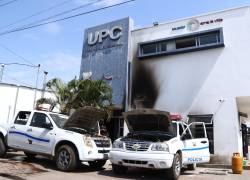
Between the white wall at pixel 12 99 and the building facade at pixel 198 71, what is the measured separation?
893 centimetres

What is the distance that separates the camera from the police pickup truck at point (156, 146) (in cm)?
911

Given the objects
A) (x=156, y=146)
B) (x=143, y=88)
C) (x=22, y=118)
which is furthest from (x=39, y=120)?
(x=143, y=88)

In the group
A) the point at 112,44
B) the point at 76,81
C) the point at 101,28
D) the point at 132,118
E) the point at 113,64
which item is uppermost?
the point at 101,28

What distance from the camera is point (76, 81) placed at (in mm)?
18438

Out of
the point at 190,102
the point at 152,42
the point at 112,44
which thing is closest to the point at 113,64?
the point at 112,44

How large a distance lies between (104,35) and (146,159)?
13.7 metres

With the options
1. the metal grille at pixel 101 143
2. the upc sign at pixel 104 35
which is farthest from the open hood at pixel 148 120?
the upc sign at pixel 104 35

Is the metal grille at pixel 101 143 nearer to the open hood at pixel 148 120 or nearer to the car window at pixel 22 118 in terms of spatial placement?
the open hood at pixel 148 120

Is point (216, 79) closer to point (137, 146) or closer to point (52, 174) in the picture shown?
point (137, 146)

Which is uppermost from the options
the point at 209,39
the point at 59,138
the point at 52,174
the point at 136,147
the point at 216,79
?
the point at 209,39

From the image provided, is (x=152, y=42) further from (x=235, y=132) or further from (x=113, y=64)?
(x=235, y=132)

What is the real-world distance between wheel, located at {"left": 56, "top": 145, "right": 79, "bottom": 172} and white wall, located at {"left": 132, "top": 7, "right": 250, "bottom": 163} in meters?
8.84

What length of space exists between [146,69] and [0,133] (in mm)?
10064

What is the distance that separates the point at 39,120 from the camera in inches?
436
